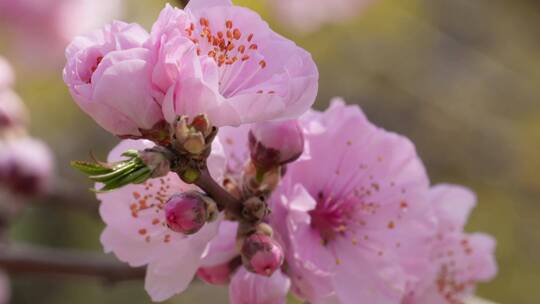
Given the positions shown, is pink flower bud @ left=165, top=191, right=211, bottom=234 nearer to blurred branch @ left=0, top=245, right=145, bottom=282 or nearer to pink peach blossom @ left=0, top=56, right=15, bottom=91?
blurred branch @ left=0, top=245, right=145, bottom=282

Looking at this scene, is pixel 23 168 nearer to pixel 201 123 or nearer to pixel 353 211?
pixel 353 211

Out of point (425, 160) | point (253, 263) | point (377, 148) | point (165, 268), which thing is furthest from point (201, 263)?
point (425, 160)

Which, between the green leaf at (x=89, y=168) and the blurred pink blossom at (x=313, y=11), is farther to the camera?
the blurred pink blossom at (x=313, y=11)

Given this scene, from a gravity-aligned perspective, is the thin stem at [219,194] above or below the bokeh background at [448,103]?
above

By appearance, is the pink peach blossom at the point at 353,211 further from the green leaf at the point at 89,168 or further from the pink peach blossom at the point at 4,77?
the pink peach blossom at the point at 4,77

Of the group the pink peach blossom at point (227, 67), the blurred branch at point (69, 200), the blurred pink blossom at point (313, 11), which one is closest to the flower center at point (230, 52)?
the pink peach blossom at point (227, 67)

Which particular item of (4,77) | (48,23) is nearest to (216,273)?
(4,77)

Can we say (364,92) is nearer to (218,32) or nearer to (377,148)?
(377,148)
